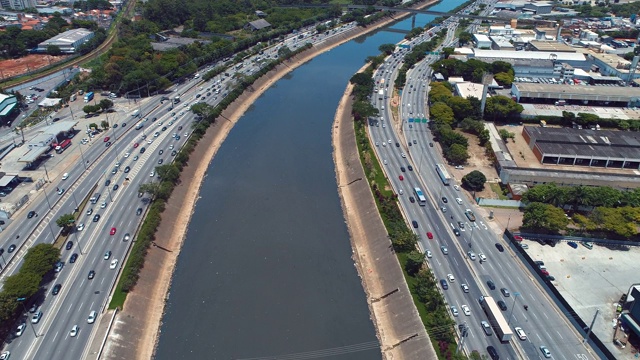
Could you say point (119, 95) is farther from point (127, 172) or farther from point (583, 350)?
point (583, 350)

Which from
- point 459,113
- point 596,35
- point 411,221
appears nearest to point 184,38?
point 459,113

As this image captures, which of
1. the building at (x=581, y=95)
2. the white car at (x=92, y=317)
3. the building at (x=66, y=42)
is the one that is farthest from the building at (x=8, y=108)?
the building at (x=581, y=95)

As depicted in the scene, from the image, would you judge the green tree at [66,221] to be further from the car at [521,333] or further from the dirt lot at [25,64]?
the dirt lot at [25,64]

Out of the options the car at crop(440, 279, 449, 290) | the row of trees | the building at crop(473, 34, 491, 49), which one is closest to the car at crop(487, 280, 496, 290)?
the car at crop(440, 279, 449, 290)

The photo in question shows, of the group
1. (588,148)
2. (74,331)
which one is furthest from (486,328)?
(588,148)

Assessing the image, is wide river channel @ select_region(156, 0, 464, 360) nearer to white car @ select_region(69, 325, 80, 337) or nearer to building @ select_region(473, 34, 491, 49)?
white car @ select_region(69, 325, 80, 337)
